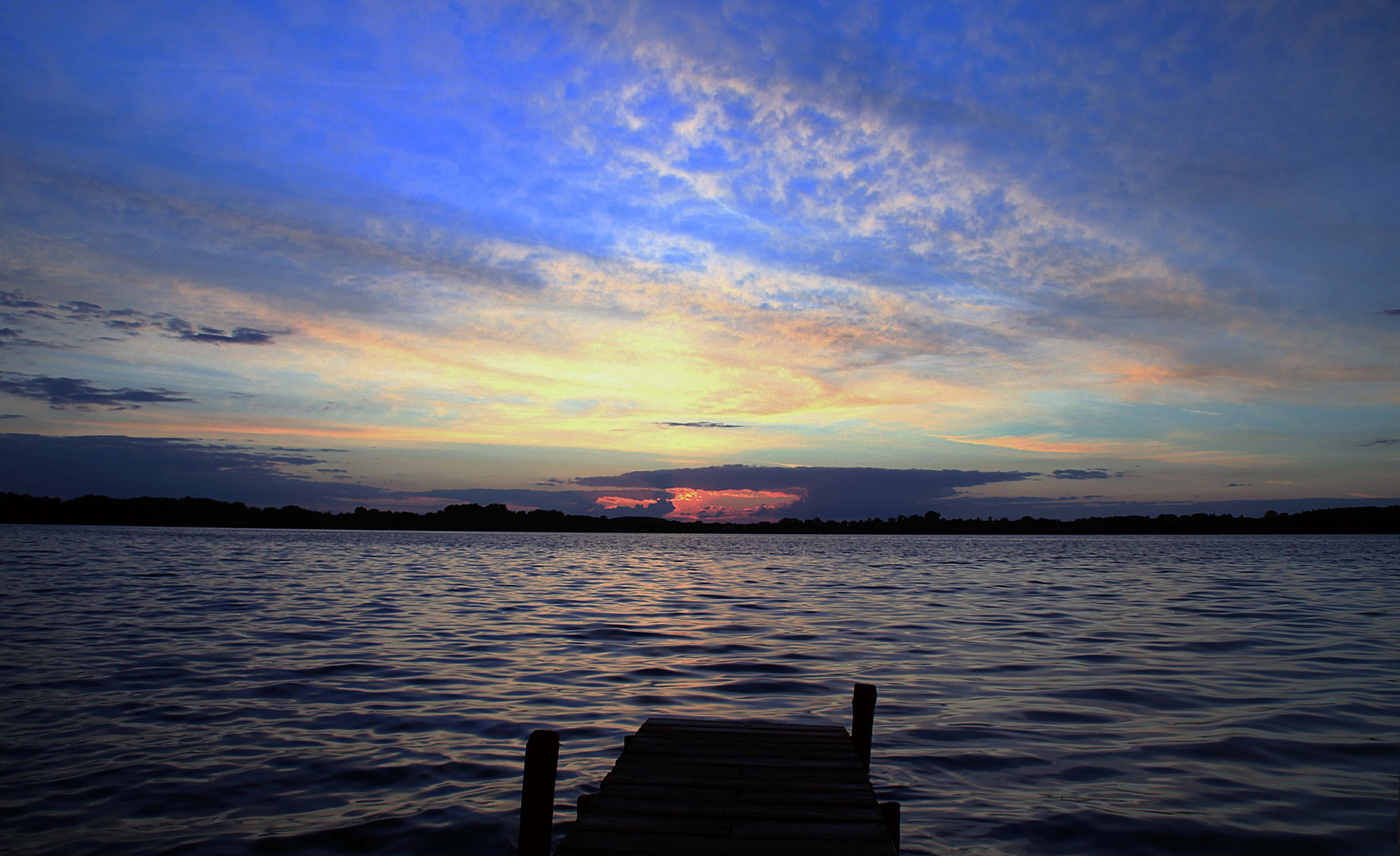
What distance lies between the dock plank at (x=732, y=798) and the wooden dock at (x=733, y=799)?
11mm

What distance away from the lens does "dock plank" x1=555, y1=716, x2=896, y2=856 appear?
5.63m

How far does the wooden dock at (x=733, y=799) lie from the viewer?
564 cm

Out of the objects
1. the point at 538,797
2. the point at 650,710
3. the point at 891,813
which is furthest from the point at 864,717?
the point at 650,710

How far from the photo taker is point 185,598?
1128 inches

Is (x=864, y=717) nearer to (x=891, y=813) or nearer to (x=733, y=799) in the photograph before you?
(x=891, y=813)

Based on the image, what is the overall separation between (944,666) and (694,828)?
41.1 feet

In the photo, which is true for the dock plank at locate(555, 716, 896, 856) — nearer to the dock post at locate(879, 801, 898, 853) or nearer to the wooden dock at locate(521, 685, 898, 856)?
the wooden dock at locate(521, 685, 898, 856)

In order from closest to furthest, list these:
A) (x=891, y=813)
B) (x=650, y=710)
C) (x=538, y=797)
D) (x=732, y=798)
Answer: (x=538, y=797) < (x=732, y=798) < (x=891, y=813) < (x=650, y=710)

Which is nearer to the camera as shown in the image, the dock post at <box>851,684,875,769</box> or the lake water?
the lake water

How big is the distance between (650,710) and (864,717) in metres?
5.12

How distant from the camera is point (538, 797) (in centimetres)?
647

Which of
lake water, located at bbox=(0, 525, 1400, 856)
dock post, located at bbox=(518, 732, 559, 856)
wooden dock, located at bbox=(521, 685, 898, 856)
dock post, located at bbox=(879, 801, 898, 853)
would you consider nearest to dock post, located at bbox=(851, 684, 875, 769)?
wooden dock, located at bbox=(521, 685, 898, 856)

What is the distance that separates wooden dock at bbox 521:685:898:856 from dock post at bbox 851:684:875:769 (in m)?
0.51

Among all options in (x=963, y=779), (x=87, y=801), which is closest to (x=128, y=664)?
(x=87, y=801)
